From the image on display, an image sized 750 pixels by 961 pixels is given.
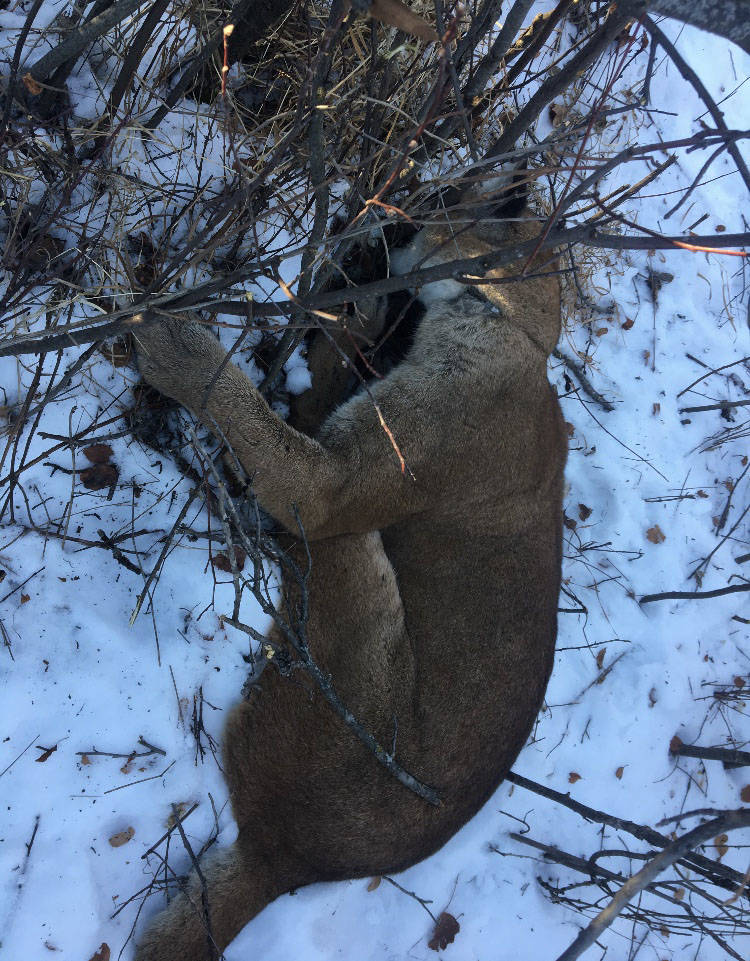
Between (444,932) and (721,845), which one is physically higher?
(721,845)

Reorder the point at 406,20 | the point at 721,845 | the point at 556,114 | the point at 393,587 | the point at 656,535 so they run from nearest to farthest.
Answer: the point at 406,20
the point at 393,587
the point at 556,114
the point at 721,845
the point at 656,535

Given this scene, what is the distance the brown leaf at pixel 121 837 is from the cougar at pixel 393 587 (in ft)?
1.04

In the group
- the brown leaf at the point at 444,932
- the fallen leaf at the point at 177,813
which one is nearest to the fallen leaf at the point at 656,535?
the brown leaf at the point at 444,932

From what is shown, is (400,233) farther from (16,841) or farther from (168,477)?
(16,841)

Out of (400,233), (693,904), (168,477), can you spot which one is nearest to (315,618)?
(168,477)

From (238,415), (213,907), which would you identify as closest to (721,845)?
(213,907)

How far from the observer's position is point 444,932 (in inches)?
142

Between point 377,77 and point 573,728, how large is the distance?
11.4ft

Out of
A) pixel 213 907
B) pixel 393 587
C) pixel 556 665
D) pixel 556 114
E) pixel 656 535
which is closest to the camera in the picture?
pixel 213 907

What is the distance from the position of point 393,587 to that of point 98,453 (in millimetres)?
1408

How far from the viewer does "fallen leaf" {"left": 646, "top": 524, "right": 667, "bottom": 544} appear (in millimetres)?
4508

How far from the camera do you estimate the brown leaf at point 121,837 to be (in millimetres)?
2980

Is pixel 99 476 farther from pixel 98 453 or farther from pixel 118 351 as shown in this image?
pixel 118 351

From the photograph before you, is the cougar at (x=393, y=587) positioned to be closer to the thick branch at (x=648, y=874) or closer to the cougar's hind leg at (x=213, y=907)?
the cougar's hind leg at (x=213, y=907)
